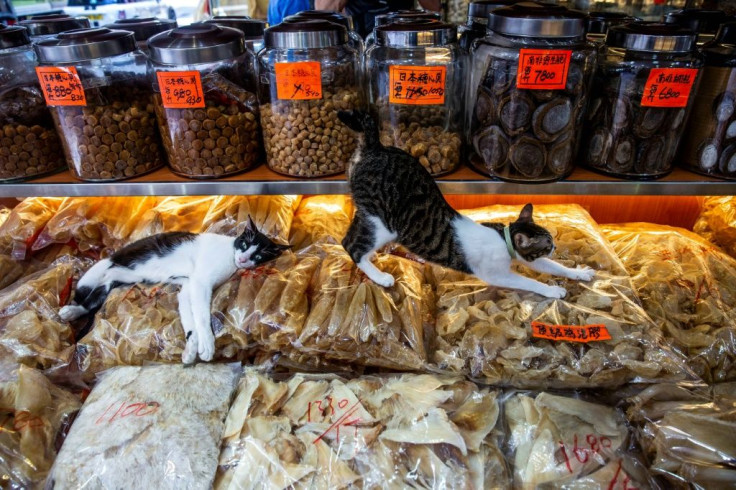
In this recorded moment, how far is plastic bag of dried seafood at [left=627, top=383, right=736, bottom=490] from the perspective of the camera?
862 mm

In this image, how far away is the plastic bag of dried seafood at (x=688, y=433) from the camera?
862 millimetres

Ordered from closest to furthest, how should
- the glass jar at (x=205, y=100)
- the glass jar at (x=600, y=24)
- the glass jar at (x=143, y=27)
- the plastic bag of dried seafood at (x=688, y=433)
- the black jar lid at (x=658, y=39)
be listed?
the plastic bag of dried seafood at (x=688, y=433)
the black jar lid at (x=658, y=39)
the glass jar at (x=205, y=100)
the glass jar at (x=600, y=24)
the glass jar at (x=143, y=27)

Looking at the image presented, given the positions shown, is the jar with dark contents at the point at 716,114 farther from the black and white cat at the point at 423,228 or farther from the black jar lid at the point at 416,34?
the black jar lid at the point at 416,34

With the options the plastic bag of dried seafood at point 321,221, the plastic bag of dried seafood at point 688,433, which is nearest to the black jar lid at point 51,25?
the plastic bag of dried seafood at point 321,221

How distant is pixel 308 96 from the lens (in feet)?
3.74

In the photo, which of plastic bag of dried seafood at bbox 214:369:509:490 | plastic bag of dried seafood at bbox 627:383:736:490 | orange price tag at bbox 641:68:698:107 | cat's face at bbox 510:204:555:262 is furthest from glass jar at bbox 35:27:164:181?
plastic bag of dried seafood at bbox 627:383:736:490

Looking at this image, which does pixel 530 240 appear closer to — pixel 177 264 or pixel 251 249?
pixel 251 249

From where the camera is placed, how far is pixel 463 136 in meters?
1.26

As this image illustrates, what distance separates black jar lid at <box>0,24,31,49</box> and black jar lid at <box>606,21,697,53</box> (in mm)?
1500

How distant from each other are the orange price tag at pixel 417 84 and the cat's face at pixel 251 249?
0.50 m

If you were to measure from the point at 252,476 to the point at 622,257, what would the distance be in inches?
43.8

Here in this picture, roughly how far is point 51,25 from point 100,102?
25.6 inches

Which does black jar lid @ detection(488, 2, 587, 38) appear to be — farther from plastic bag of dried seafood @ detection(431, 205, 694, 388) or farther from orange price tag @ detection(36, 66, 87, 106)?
orange price tag @ detection(36, 66, 87, 106)

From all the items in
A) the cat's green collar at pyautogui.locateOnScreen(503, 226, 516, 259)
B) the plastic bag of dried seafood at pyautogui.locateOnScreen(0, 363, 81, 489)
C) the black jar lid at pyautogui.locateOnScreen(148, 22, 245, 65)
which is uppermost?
the black jar lid at pyautogui.locateOnScreen(148, 22, 245, 65)
